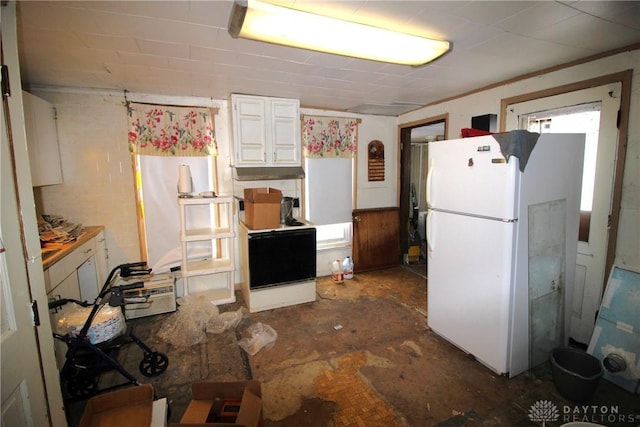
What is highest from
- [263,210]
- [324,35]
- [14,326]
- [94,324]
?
[324,35]

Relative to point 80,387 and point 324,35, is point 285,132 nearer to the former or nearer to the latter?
point 324,35

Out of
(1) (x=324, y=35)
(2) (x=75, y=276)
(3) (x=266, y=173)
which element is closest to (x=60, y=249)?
(2) (x=75, y=276)

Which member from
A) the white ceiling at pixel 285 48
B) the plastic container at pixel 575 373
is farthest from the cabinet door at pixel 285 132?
the plastic container at pixel 575 373

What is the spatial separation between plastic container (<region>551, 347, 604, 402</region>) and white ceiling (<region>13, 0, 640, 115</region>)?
6.95 ft

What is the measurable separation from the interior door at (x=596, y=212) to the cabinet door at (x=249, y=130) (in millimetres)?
2721

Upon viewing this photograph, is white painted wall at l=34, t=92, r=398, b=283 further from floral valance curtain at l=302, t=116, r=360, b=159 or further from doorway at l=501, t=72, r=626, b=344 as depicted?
doorway at l=501, t=72, r=626, b=344

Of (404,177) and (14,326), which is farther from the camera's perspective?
(404,177)

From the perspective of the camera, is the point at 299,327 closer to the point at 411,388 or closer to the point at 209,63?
the point at 411,388

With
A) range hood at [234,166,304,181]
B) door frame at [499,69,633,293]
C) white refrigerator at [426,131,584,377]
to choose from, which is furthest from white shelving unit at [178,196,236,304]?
door frame at [499,69,633,293]

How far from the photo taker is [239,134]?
323 cm

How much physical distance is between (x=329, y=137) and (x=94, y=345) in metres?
3.23

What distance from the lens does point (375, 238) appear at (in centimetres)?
444

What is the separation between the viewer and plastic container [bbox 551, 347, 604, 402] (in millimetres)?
1820

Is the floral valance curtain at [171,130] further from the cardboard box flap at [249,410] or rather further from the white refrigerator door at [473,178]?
the cardboard box flap at [249,410]
